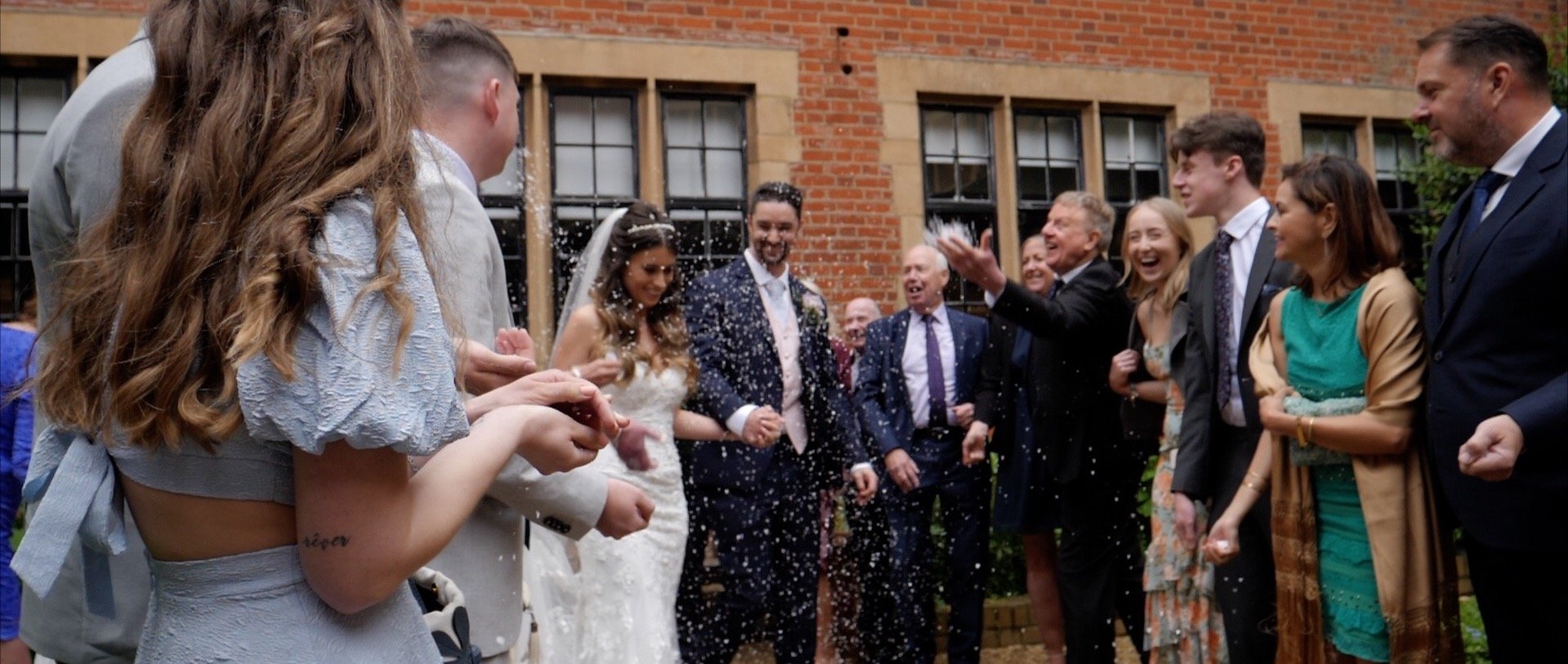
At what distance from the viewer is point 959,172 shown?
37.1 ft

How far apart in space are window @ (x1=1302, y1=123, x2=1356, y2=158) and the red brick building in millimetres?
20

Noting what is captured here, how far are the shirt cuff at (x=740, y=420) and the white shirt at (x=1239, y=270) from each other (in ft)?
6.69

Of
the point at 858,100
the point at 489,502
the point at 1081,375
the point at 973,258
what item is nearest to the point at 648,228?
the point at 973,258

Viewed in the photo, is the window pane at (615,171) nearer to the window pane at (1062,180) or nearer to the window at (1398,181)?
the window pane at (1062,180)

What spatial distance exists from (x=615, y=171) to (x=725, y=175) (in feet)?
2.67

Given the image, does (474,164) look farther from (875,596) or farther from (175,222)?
(875,596)

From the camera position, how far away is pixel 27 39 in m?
8.99

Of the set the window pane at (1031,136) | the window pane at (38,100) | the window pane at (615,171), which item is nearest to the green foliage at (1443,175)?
the window pane at (1031,136)

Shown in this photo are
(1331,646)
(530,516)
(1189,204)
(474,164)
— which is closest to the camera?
(530,516)

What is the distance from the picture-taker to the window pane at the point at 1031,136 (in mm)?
11500

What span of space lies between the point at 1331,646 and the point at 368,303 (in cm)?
356

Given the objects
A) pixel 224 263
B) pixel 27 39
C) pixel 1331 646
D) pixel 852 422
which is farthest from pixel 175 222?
pixel 27 39

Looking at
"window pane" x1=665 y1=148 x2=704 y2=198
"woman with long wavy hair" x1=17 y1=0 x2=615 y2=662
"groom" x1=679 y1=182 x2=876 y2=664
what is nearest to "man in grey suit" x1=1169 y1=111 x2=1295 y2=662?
"groom" x1=679 y1=182 x2=876 y2=664

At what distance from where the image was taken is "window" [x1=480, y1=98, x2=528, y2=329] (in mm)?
10078
